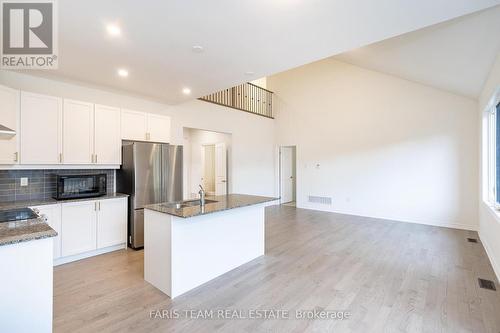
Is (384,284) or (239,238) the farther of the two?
(239,238)

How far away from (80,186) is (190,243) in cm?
228

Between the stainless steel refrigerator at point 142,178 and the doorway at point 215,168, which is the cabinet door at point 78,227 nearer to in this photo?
the stainless steel refrigerator at point 142,178

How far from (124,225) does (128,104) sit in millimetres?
2283

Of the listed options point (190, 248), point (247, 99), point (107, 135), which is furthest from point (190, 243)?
point (247, 99)

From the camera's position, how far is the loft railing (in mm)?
6828

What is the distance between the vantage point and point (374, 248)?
164 inches

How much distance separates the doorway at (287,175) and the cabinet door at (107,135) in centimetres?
569

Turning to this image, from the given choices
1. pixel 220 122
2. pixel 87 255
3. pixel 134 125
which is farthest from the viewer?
pixel 220 122

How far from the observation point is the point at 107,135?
402 centimetres

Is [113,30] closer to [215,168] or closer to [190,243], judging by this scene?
[190,243]

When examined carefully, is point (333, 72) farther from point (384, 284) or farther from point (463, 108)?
point (384, 284)

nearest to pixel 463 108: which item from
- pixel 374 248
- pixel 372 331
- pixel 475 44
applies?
pixel 475 44

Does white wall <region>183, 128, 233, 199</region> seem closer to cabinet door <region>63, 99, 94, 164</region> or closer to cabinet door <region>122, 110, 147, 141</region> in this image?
cabinet door <region>122, 110, 147, 141</region>

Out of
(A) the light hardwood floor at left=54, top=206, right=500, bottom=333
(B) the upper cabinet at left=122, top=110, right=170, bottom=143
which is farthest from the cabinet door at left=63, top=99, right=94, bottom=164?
(A) the light hardwood floor at left=54, top=206, right=500, bottom=333
